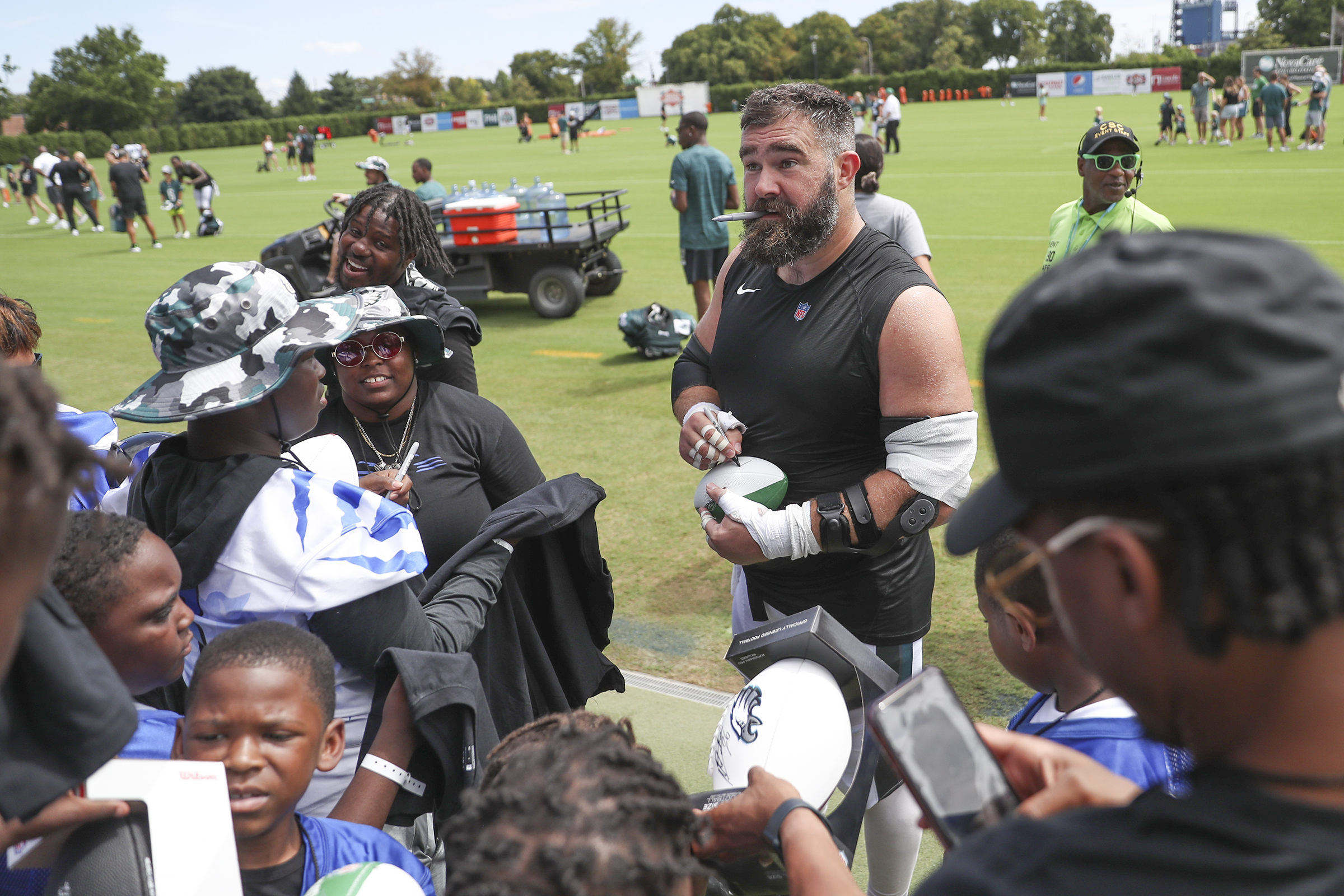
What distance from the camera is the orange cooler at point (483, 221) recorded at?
38.5ft

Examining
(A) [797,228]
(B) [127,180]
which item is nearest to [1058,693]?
(A) [797,228]

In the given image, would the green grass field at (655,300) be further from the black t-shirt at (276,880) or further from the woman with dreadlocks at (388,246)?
the woman with dreadlocks at (388,246)

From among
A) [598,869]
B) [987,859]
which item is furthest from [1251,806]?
[598,869]

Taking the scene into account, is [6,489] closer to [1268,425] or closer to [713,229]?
[1268,425]

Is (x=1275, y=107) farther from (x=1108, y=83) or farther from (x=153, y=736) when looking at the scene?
(x=1108, y=83)

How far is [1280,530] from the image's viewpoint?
0.78 metres

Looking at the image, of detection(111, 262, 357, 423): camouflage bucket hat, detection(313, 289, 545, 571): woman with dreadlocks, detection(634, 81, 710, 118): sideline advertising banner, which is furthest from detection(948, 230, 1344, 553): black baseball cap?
detection(634, 81, 710, 118): sideline advertising banner

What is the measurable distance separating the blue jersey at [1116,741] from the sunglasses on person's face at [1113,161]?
4.52m

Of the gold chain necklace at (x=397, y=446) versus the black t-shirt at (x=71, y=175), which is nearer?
the gold chain necklace at (x=397, y=446)

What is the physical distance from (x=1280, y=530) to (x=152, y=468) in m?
2.24

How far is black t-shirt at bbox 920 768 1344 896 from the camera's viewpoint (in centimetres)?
79

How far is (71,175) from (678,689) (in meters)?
25.8

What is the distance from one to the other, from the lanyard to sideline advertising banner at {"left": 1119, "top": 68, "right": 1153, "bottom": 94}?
54631mm

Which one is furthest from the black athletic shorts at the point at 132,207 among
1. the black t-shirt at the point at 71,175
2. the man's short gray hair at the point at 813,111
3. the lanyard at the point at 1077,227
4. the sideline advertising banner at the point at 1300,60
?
the sideline advertising banner at the point at 1300,60
